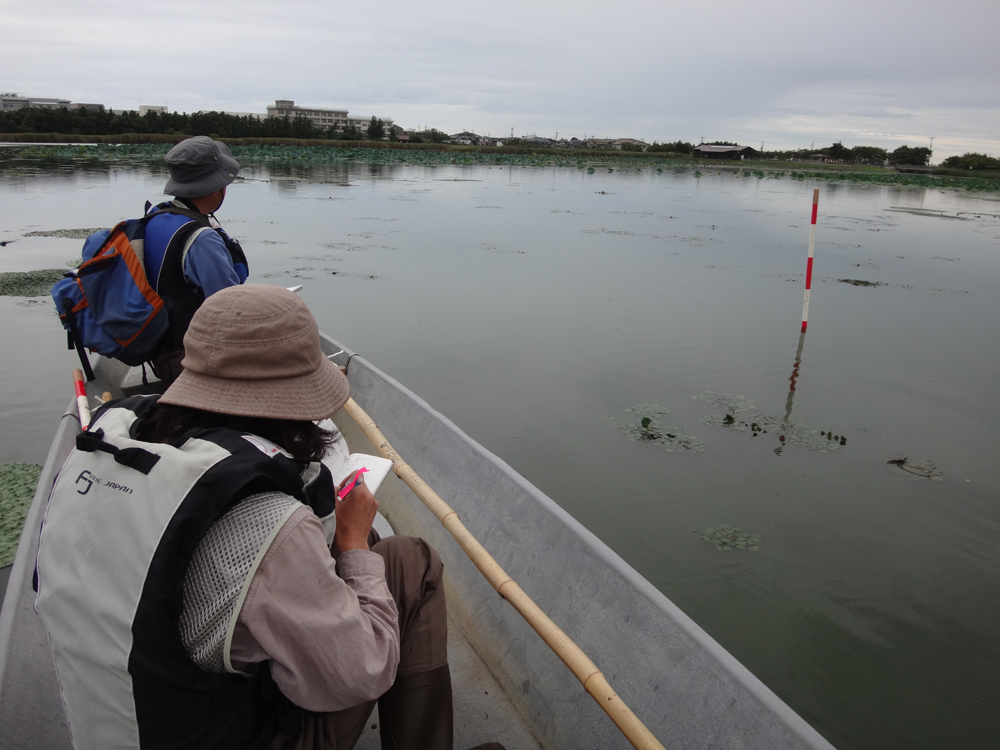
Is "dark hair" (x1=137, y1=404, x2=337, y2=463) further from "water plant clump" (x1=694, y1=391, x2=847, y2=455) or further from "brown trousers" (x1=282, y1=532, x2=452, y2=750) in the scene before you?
"water plant clump" (x1=694, y1=391, x2=847, y2=455)

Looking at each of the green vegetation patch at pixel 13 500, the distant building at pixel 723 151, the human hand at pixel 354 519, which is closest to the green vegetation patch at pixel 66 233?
the green vegetation patch at pixel 13 500

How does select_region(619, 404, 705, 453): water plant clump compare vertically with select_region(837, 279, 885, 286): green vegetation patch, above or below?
below

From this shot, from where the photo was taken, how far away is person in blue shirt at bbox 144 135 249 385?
7.64 ft

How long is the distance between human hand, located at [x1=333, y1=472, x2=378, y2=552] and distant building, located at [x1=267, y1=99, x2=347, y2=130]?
105 metres

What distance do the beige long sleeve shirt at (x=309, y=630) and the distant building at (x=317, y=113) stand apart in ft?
345

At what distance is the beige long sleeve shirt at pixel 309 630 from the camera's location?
2.88ft

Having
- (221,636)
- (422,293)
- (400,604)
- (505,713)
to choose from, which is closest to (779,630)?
(505,713)

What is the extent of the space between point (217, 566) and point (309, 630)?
155 millimetres

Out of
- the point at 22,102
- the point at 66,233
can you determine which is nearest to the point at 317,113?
the point at 22,102

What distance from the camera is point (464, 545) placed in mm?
1876

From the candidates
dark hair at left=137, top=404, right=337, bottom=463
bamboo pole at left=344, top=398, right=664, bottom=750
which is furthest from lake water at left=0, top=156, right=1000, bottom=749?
dark hair at left=137, top=404, right=337, bottom=463

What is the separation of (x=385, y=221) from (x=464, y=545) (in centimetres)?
1228

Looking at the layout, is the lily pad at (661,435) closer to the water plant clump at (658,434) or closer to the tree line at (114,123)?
the water plant clump at (658,434)

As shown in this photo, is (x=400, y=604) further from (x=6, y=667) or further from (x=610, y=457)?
(x=610, y=457)
